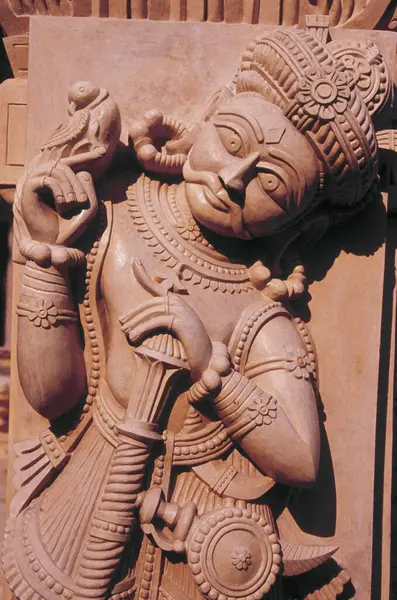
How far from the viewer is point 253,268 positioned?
283cm

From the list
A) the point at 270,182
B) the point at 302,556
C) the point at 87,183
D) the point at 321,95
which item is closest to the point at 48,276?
the point at 87,183

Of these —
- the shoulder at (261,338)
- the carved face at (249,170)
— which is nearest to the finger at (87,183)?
the carved face at (249,170)

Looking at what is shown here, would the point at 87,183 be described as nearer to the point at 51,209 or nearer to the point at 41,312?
the point at 51,209

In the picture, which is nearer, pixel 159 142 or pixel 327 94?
pixel 327 94

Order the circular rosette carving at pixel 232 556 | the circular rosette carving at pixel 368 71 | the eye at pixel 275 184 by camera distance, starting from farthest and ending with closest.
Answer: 1. the circular rosette carving at pixel 368 71
2. the eye at pixel 275 184
3. the circular rosette carving at pixel 232 556

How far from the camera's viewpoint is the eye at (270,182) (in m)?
→ 2.61

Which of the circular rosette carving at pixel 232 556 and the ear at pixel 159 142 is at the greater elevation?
the ear at pixel 159 142

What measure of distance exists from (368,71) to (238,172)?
0.64 meters

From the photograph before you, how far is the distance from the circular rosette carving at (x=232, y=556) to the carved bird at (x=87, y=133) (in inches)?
Result: 51.0

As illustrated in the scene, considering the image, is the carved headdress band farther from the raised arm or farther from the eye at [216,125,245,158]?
the raised arm

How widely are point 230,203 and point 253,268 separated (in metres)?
0.31

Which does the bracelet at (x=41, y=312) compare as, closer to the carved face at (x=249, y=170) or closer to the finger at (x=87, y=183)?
the finger at (x=87, y=183)

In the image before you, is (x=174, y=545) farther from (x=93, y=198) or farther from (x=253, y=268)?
(x=93, y=198)

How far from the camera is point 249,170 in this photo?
2.59 meters
